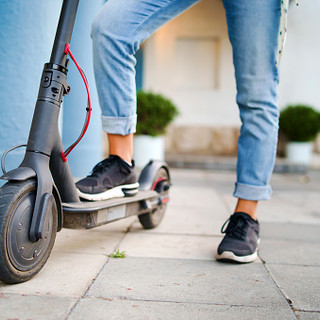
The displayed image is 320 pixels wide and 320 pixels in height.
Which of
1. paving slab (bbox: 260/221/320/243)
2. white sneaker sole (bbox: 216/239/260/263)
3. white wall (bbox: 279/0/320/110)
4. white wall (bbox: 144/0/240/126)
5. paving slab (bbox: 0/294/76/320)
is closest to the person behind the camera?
paving slab (bbox: 0/294/76/320)

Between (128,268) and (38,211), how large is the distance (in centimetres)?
44

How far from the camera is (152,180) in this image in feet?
6.87

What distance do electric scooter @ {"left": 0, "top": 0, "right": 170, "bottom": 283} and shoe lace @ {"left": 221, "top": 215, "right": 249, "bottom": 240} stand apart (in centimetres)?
52

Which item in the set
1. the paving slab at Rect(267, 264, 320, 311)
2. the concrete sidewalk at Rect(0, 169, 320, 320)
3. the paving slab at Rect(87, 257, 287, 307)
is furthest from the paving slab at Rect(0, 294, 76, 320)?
the paving slab at Rect(267, 264, 320, 311)

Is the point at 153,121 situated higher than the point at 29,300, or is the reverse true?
the point at 153,121

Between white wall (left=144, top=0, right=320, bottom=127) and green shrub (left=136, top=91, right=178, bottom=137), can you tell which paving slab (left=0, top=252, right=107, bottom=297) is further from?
white wall (left=144, top=0, right=320, bottom=127)

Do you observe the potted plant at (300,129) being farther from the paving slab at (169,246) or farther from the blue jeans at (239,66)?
the blue jeans at (239,66)

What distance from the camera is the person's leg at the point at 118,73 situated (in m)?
1.56

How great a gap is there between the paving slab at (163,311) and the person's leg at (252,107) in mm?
467

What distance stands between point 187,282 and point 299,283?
0.38 metres

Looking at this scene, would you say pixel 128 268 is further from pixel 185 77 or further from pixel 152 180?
pixel 185 77

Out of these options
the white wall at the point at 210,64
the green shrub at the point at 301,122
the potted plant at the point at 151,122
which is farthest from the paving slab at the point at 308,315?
the white wall at the point at 210,64

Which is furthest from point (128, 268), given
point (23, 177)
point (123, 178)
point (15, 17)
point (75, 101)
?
point (75, 101)

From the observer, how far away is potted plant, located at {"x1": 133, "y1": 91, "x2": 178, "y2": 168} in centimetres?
623
